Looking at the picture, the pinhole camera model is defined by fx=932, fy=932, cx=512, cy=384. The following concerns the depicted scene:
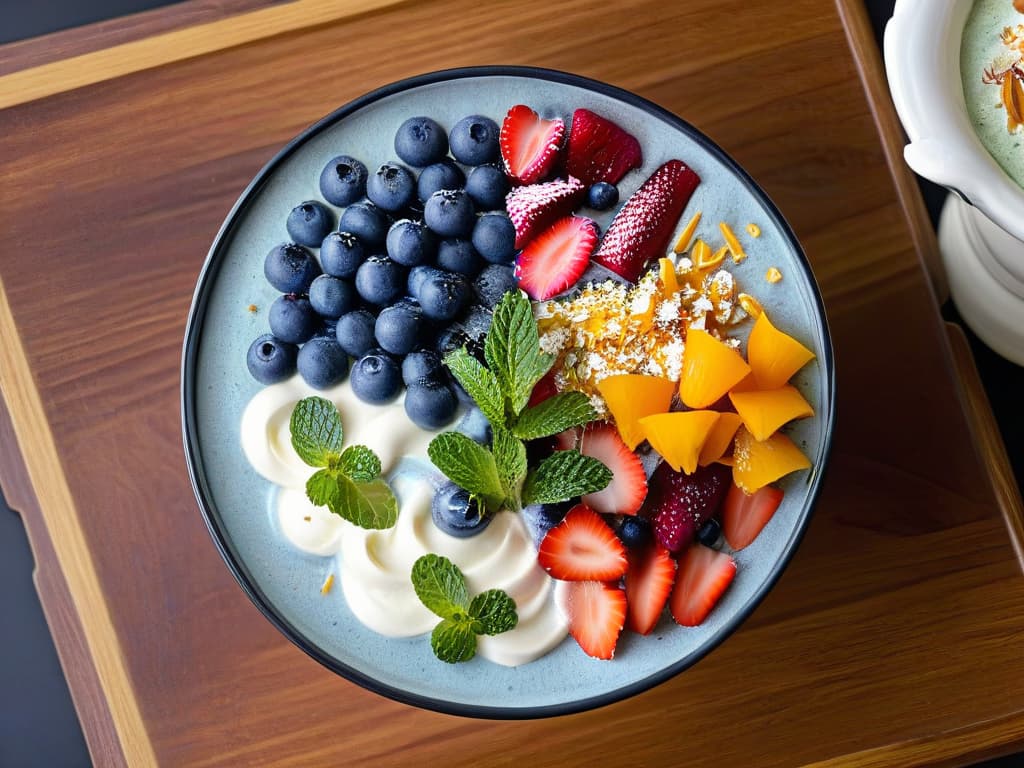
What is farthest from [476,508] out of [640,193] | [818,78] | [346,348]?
[818,78]

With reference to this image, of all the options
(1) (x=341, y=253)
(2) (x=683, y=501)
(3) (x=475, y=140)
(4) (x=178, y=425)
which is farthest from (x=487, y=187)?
(4) (x=178, y=425)

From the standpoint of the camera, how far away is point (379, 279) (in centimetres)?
92

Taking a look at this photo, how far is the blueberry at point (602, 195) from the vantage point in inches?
36.3

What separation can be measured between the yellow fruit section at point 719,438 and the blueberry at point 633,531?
8cm

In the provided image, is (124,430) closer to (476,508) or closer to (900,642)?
(476,508)

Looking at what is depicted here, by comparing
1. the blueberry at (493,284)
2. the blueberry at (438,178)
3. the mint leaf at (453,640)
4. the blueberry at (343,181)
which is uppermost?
the blueberry at (343,181)

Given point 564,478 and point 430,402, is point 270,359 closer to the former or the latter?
point 430,402

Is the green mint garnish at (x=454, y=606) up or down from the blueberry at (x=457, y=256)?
down

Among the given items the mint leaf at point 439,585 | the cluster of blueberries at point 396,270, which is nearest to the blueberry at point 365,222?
the cluster of blueberries at point 396,270

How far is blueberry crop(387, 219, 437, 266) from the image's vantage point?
0.92m

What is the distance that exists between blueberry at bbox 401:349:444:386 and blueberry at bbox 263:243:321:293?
0.13 m

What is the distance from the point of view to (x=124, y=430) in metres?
1.11

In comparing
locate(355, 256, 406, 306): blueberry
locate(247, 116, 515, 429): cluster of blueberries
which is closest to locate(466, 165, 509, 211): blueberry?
locate(247, 116, 515, 429): cluster of blueberries

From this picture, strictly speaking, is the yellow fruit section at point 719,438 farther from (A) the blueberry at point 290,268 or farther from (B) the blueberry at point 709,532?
(A) the blueberry at point 290,268
